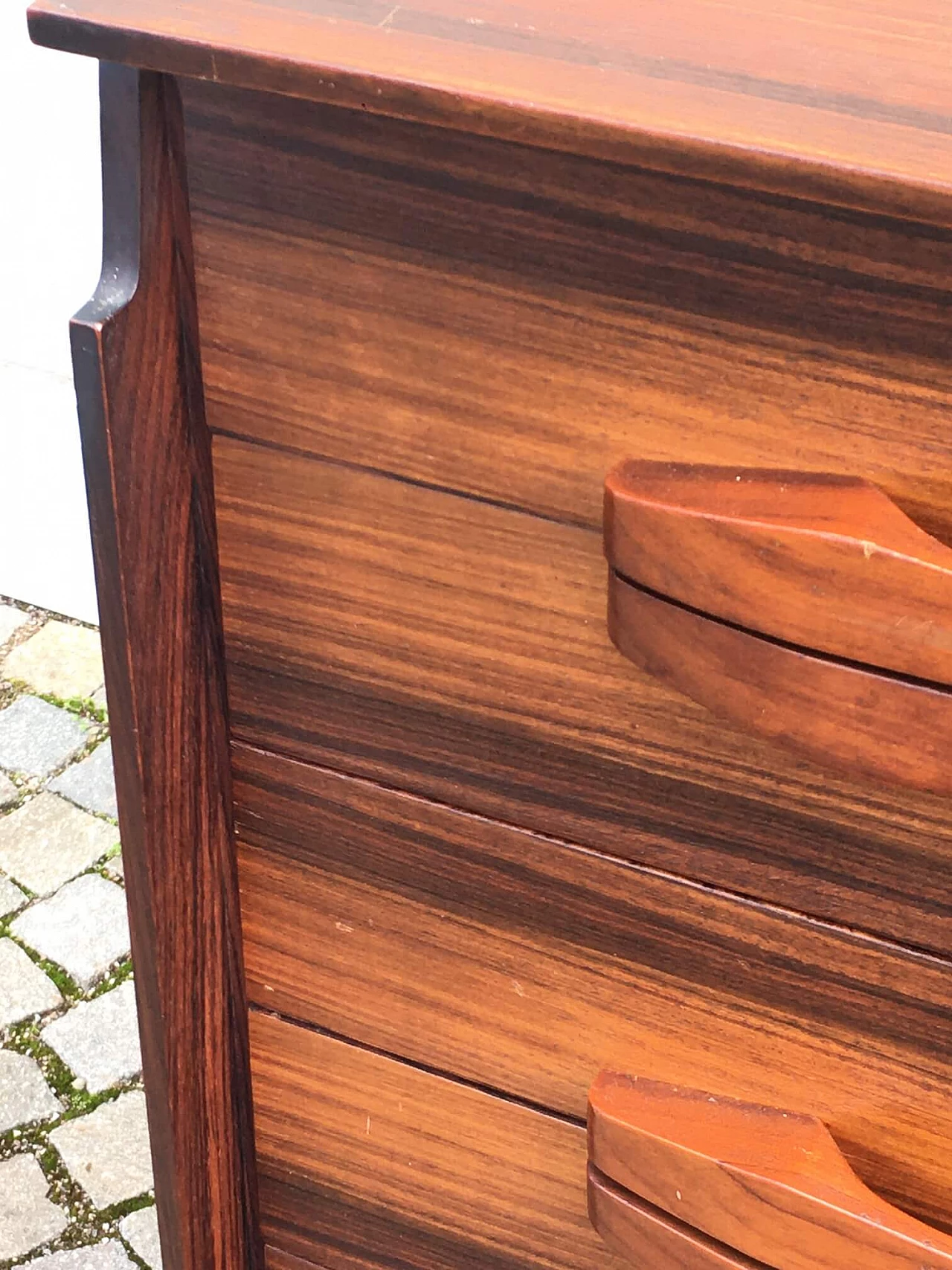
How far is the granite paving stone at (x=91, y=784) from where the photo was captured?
5.55ft

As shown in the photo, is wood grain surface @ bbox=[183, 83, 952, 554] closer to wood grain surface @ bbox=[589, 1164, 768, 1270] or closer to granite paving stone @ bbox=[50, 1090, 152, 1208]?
wood grain surface @ bbox=[589, 1164, 768, 1270]

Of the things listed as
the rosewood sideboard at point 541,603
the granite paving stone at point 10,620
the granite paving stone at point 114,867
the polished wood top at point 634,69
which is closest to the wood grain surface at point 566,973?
the rosewood sideboard at point 541,603

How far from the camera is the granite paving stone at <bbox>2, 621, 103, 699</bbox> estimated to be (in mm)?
1848

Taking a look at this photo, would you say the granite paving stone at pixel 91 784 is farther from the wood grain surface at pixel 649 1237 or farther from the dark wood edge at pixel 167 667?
the wood grain surface at pixel 649 1237

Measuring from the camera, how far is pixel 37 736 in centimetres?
178

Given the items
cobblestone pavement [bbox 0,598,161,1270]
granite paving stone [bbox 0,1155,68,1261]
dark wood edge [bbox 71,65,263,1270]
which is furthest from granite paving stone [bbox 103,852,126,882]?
dark wood edge [bbox 71,65,263,1270]

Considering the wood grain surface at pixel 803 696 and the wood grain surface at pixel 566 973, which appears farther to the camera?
the wood grain surface at pixel 566 973

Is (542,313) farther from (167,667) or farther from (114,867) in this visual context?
(114,867)

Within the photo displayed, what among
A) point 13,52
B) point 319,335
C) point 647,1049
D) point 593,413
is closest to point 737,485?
point 593,413

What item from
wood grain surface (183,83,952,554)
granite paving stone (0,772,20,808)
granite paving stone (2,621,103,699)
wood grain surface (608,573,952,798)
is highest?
wood grain surface (183,83,952,554)

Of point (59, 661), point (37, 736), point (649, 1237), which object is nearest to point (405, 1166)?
point (649, 1237)

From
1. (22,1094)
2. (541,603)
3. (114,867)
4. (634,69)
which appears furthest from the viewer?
(114,867)

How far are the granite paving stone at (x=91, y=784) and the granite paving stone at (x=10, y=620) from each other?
11.4 inches

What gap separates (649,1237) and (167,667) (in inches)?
12.6
